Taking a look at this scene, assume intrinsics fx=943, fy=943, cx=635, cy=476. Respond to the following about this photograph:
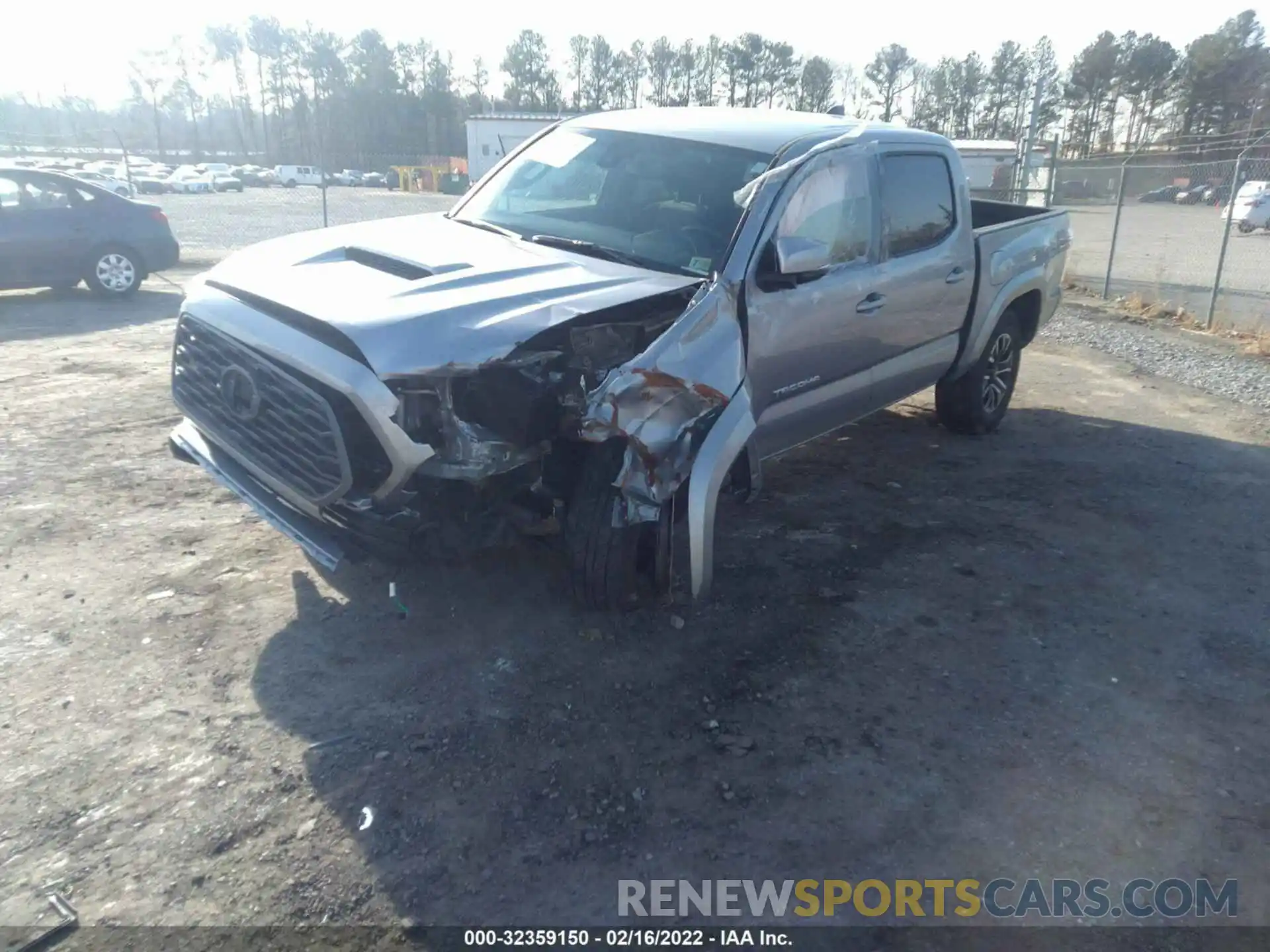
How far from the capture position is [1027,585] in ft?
15.1

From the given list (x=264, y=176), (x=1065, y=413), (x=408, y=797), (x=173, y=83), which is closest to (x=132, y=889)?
(x=408, y=797)

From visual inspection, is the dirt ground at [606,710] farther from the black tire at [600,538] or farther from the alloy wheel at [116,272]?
the alloy wheel at [116,272]

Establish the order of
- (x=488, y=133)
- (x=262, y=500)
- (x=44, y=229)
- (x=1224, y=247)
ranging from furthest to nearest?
1. (x=488, y=133)
2. (x=1224, y=247)
3. (x=44, y=229)
4. (x=262, y=500)

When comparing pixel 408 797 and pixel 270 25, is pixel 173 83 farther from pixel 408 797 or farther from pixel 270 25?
pixel 408 797

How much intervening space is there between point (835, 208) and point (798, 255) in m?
0.83

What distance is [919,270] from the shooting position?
527 cm

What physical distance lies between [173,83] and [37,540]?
84.9 metres

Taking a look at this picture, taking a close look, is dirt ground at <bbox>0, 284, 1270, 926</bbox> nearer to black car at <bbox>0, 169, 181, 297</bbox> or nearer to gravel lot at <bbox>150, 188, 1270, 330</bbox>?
black car at <bbox>0, 169, 181, 297</bbox>

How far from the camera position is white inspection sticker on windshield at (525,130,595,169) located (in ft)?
→ 16.9

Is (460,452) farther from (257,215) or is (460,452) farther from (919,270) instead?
(257,215)

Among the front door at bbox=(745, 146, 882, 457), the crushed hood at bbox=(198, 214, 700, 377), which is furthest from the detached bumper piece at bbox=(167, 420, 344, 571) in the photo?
the front door at bbox=(745, 146, 882, 457)

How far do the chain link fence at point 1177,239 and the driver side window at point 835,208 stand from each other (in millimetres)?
7628

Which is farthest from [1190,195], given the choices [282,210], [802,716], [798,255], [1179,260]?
[802,716]

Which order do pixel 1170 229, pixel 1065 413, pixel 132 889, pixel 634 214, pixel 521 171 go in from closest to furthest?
pixel 132 889
pixel 634 214
pixel 521 171
pixel 1065 413
pixel 1170 229
